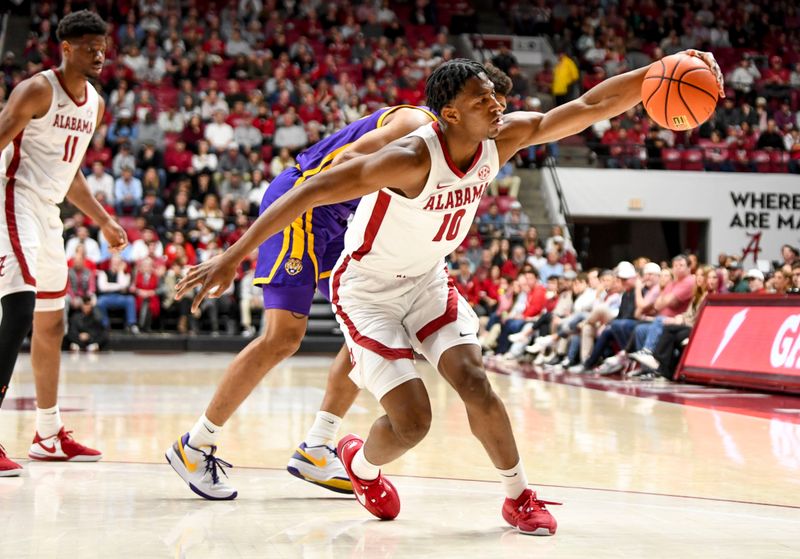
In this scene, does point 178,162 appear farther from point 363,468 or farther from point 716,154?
point 363,468

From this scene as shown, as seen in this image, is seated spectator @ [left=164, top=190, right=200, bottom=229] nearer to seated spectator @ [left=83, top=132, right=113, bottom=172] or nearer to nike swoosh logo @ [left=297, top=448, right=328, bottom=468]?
seated spectator @ [left=83, top=132, right=113, bottom=172]

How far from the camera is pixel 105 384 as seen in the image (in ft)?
31.0

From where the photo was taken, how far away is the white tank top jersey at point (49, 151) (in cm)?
488

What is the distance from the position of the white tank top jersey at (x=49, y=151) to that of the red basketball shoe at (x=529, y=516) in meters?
Answer: 2.67

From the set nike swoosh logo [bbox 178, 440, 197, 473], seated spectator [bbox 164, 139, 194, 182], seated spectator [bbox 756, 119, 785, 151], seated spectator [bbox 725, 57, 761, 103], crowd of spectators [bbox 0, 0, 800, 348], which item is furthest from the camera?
seated spectator [bbox 725, 57, 761, 103]

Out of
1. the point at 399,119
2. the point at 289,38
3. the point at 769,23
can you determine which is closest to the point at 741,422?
the point at 399,119

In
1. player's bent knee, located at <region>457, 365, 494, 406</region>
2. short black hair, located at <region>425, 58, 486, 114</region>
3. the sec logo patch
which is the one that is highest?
short black hair, located at <region>425, 58, 486, 114</region>

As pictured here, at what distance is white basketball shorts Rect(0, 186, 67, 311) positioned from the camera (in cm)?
471

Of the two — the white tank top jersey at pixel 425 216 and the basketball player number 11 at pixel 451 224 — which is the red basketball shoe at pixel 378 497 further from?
the basketball player number 11 at pixel 451 224

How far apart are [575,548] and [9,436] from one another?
369cm

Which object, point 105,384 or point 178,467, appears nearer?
point 178,467

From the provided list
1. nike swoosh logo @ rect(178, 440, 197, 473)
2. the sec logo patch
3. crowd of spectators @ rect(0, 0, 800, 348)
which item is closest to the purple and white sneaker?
nike swoosh logo @ rect(178, 440, 197, 473)

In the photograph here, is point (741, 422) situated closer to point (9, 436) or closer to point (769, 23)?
point (9, 436)

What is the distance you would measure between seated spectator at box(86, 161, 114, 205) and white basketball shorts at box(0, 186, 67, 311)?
1117 cm
